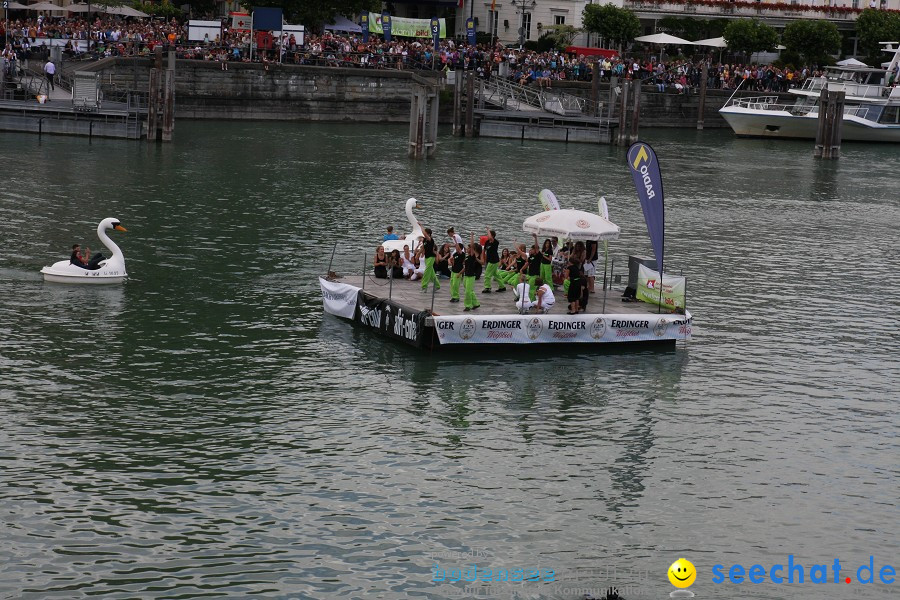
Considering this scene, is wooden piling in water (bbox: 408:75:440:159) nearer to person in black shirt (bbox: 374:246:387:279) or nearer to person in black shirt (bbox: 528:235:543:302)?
person in black shirt (bbox: 374:246:387:279)

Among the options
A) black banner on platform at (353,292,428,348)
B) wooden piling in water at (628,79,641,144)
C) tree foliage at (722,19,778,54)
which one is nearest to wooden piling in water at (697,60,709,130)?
tree foliage at (722,19,778,54)

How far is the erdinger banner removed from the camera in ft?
88.0

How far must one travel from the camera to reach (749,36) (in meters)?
91.4

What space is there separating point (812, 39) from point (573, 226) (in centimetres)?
7026

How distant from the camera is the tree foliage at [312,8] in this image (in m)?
80.5

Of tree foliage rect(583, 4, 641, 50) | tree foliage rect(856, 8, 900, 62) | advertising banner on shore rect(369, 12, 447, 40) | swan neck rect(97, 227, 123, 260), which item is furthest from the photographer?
tree foliage rect(856, 8, 900, 62)

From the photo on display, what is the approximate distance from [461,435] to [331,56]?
5345 centimetres

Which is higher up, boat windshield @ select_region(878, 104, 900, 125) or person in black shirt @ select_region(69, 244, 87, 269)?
boat windshield @ select_region(878, 104, 900, 125)

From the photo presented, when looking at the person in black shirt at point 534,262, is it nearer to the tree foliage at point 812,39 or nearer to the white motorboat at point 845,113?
the white motorboat at point 845,113

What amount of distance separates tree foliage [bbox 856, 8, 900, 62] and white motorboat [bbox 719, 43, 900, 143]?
1805 centimetres

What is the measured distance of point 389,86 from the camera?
243 feet

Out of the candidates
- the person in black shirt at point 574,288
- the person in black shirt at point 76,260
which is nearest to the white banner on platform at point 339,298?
the person in black shirt at point 574,288

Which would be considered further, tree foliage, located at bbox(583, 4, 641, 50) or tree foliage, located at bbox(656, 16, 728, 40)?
tree foliage, located at bbox(656, 16, 728, 40)

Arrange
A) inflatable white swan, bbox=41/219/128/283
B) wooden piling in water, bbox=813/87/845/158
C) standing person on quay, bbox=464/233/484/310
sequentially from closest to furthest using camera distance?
1. standing person on quay, bbox=464/233/484/310
2. inflatable white swan, bbox=41/219/128/283
3. wooden piling in water, bbox=813/87/845/158
